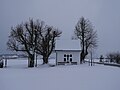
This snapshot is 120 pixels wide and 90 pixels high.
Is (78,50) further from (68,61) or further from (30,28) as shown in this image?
(30,28)

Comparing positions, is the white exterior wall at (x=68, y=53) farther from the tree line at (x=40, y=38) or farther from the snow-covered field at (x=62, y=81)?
the snow-covered field at (x=62, y=81)

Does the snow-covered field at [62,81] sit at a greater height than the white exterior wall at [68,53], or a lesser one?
lesser

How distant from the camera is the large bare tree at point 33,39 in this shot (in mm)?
53281

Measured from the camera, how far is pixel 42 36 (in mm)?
56625

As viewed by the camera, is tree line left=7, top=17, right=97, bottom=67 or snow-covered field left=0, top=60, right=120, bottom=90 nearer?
snow-covered field left=0, top=60, right=120, bottom=90

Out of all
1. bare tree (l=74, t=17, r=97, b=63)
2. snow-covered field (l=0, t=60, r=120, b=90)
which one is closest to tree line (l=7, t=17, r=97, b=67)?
bare tree (l=74, t=17, r=97, b=63)

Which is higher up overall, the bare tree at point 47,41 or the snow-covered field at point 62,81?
the bare tree at point 47,41

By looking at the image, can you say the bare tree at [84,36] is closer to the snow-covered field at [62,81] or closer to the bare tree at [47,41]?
the bare tree at [47,41]

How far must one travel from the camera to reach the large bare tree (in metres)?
53.3

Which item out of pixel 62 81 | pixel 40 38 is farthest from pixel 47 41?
pixel 62 81

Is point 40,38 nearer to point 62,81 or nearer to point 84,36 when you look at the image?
point 84,36

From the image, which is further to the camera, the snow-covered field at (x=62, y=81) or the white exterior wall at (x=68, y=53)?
the white exterior wall at (x=68, y=53)

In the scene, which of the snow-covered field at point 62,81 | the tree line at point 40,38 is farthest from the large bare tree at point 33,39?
the snow-covered field at point 62,81

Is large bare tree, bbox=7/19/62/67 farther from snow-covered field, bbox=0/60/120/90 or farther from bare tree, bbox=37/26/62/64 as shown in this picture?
snow-covered field, bbox=0/60/120/90
